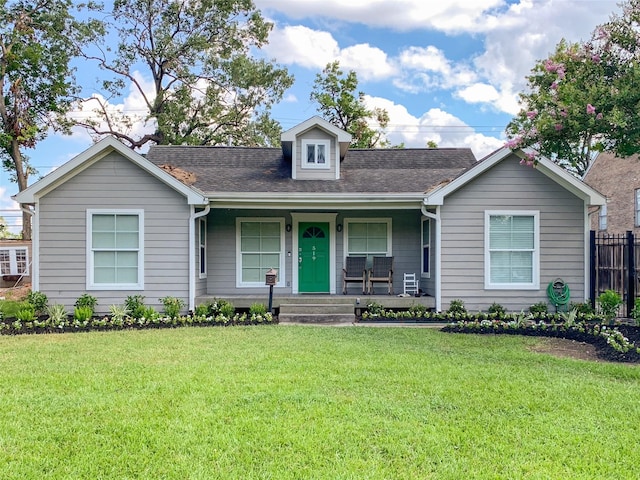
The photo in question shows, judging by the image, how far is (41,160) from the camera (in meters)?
21.9

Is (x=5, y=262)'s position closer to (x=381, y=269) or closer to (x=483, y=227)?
(x=381, y=269)

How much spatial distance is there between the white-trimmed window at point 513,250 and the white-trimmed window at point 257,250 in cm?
494

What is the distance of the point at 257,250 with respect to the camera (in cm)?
1202

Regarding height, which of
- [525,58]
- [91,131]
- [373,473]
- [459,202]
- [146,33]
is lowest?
[373,473]

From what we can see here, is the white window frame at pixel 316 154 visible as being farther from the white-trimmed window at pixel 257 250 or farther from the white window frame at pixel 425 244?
the white window frame at pixel 425 244

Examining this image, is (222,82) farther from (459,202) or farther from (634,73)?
(634,73)

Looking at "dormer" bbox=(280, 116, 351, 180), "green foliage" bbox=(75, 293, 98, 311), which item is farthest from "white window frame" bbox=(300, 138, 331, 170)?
"green foliage" bbox=(75, 293, 98, 311)

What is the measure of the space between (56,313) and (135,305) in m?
1.45

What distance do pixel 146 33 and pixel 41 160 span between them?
25.8 ft

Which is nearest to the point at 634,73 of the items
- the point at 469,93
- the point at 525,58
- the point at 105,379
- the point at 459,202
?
the point at 459,202

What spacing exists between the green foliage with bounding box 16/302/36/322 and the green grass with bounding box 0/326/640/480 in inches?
113

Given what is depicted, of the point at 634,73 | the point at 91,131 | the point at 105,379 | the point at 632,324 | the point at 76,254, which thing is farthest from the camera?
the point at 91,131

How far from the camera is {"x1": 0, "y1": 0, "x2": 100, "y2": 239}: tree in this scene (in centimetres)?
1902

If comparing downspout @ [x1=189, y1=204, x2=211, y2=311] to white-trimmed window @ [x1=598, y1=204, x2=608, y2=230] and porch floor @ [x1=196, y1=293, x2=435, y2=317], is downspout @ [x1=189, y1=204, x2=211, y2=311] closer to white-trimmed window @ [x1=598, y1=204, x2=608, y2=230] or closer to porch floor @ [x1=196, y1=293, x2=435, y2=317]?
porch floor @ [x1=196, y1=293, x2=435, y2=317]
